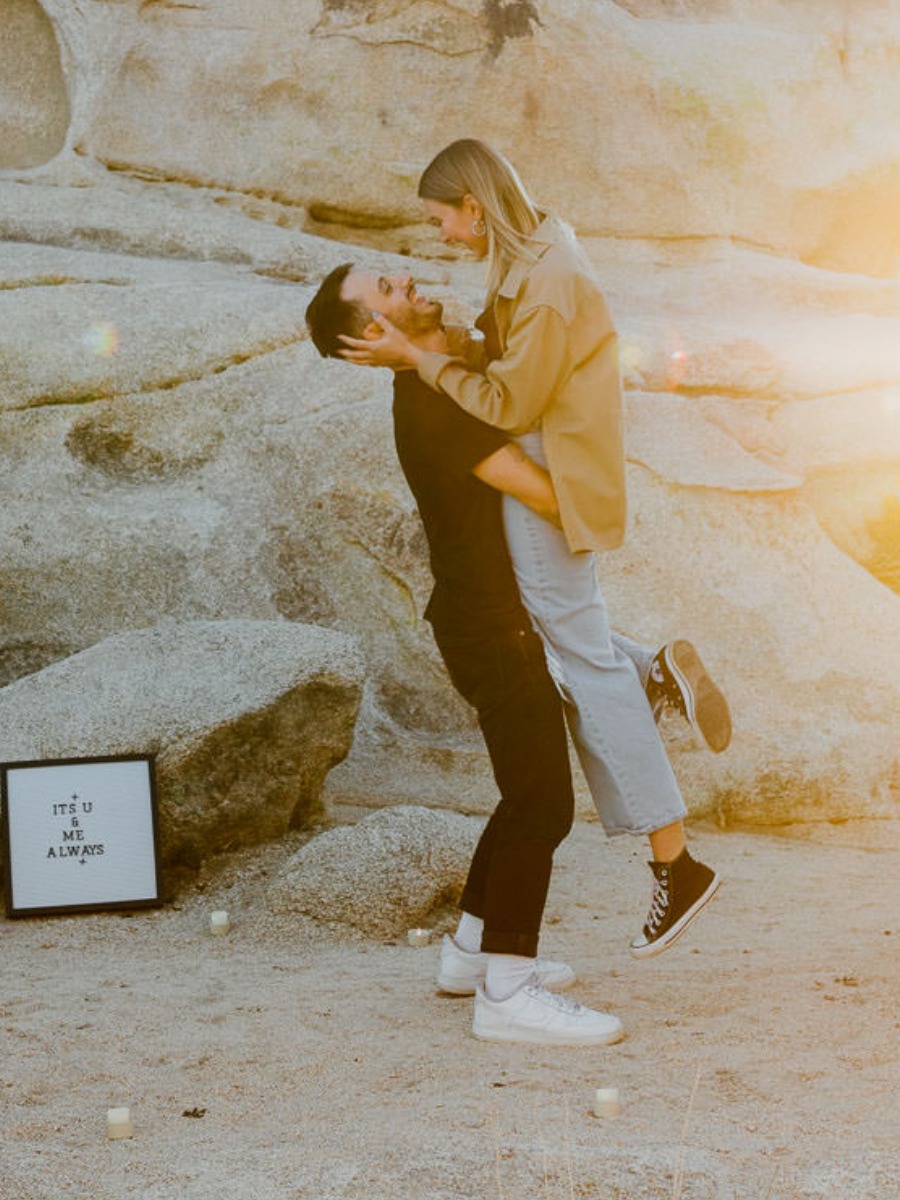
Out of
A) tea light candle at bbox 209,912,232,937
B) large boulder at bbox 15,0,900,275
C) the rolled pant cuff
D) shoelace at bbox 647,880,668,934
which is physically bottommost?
tea light candle at bbox 209,912,232,937

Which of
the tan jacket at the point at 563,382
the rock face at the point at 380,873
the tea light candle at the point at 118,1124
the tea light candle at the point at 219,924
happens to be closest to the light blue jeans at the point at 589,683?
the tan jacket at the point at 563,382

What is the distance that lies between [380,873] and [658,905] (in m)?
1.58

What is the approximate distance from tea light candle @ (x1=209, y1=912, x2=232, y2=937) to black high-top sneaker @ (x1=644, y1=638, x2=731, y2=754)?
75.4 inches

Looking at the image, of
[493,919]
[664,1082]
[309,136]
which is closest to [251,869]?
[493,919]

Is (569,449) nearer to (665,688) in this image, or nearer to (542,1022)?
(665,688)

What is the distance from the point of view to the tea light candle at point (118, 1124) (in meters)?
3.64

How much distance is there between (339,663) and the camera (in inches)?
243

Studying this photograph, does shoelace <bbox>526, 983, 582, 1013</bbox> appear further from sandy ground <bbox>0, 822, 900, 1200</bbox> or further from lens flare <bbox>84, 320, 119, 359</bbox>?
lens flare <bbox>84, 320, 119, 359</bbox>

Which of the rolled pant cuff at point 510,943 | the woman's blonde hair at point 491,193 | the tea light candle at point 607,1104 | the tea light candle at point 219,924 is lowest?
the tea light candle at point 219,924

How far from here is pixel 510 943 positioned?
4.24 metres

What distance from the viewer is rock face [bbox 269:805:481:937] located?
5.57 m

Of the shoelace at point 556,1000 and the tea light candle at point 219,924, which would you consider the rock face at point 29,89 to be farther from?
the shoelace at point 556,1000

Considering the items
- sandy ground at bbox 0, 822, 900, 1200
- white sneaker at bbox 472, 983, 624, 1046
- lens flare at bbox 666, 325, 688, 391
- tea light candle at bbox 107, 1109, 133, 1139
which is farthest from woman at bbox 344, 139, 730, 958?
lens flare at bbox 666, 325, 688, 391

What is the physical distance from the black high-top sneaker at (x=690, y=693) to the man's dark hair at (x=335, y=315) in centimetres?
117
